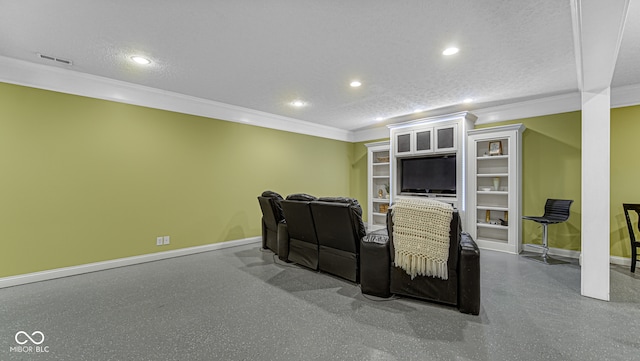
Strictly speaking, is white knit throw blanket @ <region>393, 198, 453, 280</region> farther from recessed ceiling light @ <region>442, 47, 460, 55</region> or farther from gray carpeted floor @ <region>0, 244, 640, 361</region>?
recessed ceiling light @ <region>442, 47, 460, 55</region>

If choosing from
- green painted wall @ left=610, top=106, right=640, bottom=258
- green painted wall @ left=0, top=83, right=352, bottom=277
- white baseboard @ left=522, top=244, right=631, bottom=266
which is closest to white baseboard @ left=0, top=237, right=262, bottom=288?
green painted wall @ left=0, top=83, right=352, bottom=277

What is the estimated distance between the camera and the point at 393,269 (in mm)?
2775

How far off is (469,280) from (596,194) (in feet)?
5.64

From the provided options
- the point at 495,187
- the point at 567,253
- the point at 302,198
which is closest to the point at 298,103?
the point at 302,198

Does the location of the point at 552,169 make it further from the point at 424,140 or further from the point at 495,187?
the point at 424,140

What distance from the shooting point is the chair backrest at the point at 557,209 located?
4.13m

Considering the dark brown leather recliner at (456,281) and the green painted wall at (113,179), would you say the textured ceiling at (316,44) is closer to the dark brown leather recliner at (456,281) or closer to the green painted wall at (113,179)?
the green painted wall at (113,179)

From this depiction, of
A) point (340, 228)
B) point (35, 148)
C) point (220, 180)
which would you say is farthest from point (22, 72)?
point (340, 228)

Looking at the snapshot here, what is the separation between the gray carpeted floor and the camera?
191 centimetres

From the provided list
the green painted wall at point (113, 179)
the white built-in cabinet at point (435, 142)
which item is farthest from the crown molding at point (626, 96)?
the green painted wall at point (113, 179)

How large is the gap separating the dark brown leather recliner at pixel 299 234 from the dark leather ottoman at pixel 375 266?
2.89 feet

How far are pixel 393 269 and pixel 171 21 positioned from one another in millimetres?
3189

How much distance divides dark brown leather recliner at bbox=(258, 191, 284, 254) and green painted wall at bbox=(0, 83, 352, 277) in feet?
2.47

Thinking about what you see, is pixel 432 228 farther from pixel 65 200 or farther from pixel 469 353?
pixel 65 200
